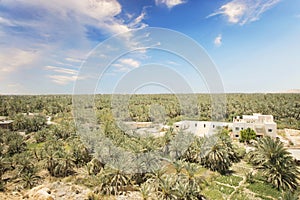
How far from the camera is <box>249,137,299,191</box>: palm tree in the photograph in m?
20.5

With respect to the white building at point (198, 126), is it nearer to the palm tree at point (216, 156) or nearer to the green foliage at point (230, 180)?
the palm tree at point (216, 156)

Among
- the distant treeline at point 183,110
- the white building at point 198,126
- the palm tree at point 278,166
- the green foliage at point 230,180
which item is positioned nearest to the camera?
the palm tree at point 278,166

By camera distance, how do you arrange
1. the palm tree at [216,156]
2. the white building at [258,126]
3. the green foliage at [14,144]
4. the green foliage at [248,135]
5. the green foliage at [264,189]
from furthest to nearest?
the green foliage at [14,144], the white building at [258,126], the green foliage at [248,135], the palm tree at [216,156], the green foliage at [264,189]

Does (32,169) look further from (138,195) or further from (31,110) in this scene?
(31,110)

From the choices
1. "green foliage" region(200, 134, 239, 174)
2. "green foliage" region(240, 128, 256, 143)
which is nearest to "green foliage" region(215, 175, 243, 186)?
"green foliage" region(200, 134, 239, 174)

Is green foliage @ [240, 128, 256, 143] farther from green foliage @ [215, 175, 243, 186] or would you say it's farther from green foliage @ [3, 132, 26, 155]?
green foliage @ [3, 132, 26, 155]

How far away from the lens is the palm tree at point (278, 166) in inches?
805

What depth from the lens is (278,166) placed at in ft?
68.4

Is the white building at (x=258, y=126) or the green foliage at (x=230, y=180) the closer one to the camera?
the green foliage at (x=230, y=180)

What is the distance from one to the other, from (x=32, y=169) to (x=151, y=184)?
44.8 feet

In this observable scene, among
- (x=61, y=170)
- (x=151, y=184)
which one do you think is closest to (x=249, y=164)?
(x=151, y=184)

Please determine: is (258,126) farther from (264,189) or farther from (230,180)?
(264,189)

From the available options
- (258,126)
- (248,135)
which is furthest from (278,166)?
(258,126)

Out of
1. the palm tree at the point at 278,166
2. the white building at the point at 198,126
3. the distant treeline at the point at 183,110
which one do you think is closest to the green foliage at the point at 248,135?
the white building at the point at 198,126
